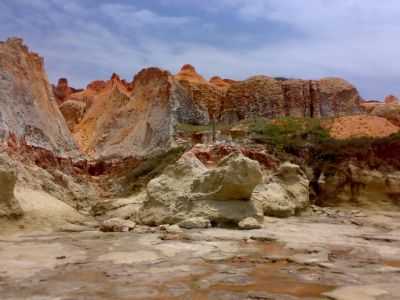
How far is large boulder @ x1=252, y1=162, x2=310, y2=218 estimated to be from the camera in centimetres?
1546

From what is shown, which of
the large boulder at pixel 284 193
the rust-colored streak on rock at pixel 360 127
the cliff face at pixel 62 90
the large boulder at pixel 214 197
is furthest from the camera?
the cliff face at pixel 62 90

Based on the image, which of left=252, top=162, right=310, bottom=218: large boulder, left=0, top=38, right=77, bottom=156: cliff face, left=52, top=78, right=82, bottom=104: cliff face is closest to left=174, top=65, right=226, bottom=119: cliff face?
left=0, top=38, right=77, bottom=156: cliff face

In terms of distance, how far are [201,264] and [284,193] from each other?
988 cm

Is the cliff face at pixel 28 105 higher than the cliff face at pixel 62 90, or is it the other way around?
the cliff face at pixel 62 90

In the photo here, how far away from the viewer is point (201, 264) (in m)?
7.36

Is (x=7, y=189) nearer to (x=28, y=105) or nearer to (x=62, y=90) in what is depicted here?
(x=28, y=105)

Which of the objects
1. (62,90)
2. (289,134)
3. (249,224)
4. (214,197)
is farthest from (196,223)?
(62,90)

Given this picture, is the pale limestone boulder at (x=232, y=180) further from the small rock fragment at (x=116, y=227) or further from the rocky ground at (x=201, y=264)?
the small rock fragment at (x=116, y=227)

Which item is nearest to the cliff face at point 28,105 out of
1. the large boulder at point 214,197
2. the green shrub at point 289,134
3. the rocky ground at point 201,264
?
the large boulder at point 214,197

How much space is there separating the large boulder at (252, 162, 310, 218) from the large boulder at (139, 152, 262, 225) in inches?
68.7

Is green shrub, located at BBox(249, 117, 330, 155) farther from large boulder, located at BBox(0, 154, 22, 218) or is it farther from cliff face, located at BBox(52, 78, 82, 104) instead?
cliff face, located at BBox(52, 78, 82, 104)

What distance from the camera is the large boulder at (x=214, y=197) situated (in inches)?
494

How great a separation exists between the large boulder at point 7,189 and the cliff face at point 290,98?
87.5 ft

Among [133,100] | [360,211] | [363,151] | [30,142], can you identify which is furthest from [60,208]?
[133,100]
